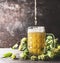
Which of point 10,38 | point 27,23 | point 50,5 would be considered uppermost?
point 50,5

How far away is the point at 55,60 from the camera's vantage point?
48.8 inches

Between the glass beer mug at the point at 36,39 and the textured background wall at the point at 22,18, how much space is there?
3.26 feet

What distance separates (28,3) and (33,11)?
0.31 ft

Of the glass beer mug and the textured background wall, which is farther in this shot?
the textured background wall

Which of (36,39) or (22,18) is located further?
(22,18)

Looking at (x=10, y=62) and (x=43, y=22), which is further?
(x=43, y=22)

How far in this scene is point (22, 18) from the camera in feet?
7.70

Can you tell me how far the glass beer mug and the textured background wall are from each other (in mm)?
993

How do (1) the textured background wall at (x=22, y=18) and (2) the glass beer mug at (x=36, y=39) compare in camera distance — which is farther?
(1) the textured background wall at (x=22, y=18)

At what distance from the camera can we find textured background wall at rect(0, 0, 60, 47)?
2334 millimetres

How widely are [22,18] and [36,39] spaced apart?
1030 mm

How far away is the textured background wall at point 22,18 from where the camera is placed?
2.33 metres

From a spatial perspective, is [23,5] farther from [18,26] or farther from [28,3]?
[18,26]

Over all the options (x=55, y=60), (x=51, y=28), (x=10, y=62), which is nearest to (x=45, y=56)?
(x=55, y=60)
